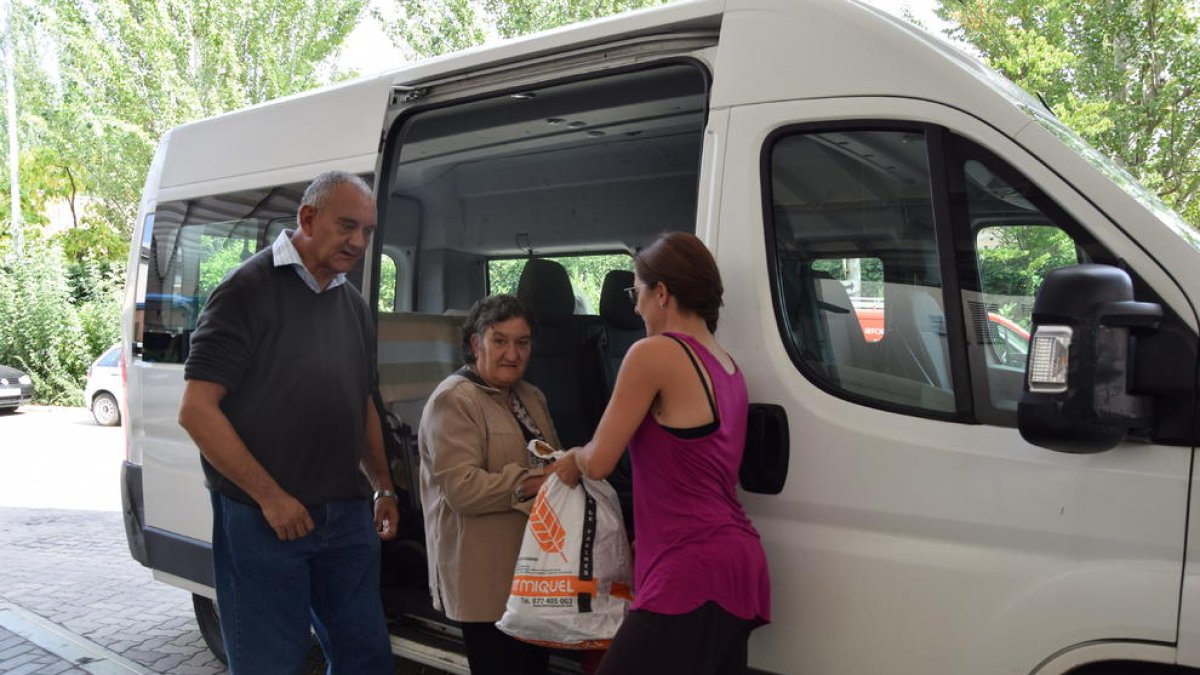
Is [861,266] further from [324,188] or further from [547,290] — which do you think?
[547,290]

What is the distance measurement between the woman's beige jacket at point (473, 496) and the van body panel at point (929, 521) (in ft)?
2.63

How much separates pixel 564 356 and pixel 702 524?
263 centimetres

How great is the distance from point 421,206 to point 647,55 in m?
3.52

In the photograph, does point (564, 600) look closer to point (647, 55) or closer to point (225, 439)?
point (225, 439)

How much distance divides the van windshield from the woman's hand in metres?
1.47

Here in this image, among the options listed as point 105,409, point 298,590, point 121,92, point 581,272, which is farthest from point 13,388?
point 298,590

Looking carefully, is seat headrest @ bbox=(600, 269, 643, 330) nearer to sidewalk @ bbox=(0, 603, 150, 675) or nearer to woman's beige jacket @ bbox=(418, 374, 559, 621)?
woman's beige jacket @ bbox=(418, 374, 559, 621)

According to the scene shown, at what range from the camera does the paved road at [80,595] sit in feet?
15.6

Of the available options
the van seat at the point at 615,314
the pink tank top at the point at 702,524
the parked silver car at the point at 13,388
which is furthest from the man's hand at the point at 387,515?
the parked silver car at the point at 13,388

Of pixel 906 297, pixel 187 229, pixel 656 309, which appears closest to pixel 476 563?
pixel 656 309

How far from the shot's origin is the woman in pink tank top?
230 cm

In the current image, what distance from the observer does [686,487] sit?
7.67ft

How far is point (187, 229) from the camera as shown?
4488 millimetres

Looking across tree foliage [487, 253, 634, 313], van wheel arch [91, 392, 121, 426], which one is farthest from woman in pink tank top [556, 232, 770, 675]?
van wheel arch [91, 392, 121, 426]
